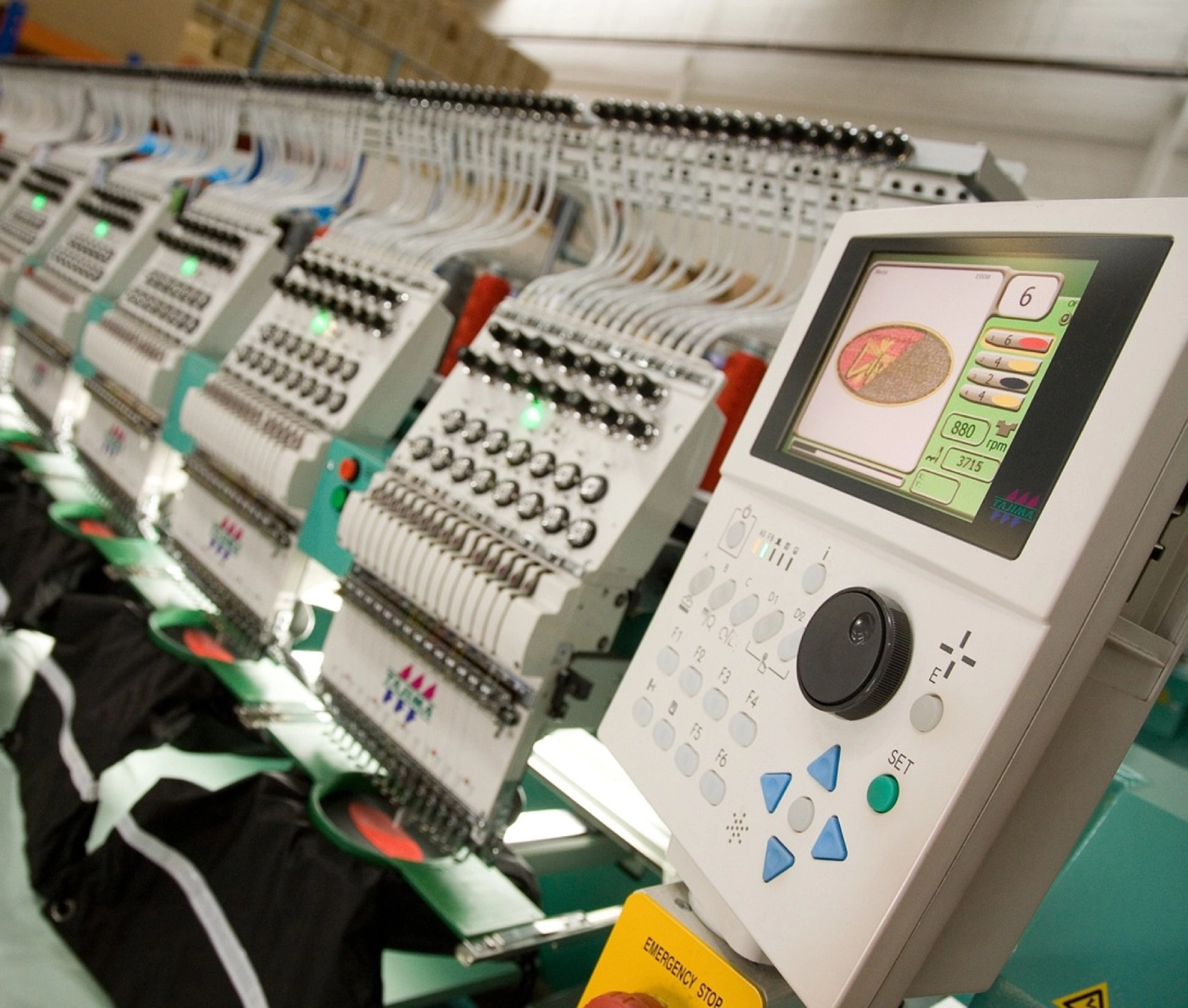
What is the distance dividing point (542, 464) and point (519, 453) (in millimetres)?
65

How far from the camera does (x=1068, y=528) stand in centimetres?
62

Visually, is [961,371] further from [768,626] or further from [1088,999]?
[1088,999]

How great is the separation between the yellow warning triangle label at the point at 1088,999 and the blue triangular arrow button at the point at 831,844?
0.69 m

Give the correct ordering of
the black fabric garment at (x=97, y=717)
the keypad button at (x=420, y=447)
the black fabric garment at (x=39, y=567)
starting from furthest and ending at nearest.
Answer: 1. the black fabric garment at (x=39, y=567)
2. the black fabric garment at (x=97, y=717)
3. the keypad button at (x=420, y=447)

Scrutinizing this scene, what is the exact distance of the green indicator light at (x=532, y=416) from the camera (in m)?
1.60

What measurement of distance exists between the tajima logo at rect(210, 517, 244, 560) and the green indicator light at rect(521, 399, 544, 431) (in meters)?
0.89

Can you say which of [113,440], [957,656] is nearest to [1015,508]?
[957,656]

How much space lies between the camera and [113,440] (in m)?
2.79

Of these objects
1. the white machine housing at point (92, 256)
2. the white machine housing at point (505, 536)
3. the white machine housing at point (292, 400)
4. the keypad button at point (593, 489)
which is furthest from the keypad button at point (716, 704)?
the white machine housing at point (92, 256)

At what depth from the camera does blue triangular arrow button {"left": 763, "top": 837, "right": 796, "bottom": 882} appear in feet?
2.34

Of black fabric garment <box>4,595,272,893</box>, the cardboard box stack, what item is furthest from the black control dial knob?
the cardboard box stack

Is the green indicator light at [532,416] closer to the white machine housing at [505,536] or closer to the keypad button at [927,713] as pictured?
the white machine housing at [505,536]

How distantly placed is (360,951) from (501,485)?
0.75 meters

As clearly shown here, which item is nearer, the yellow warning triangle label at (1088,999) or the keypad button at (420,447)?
the yellow warning triangle label at (1088,999)
